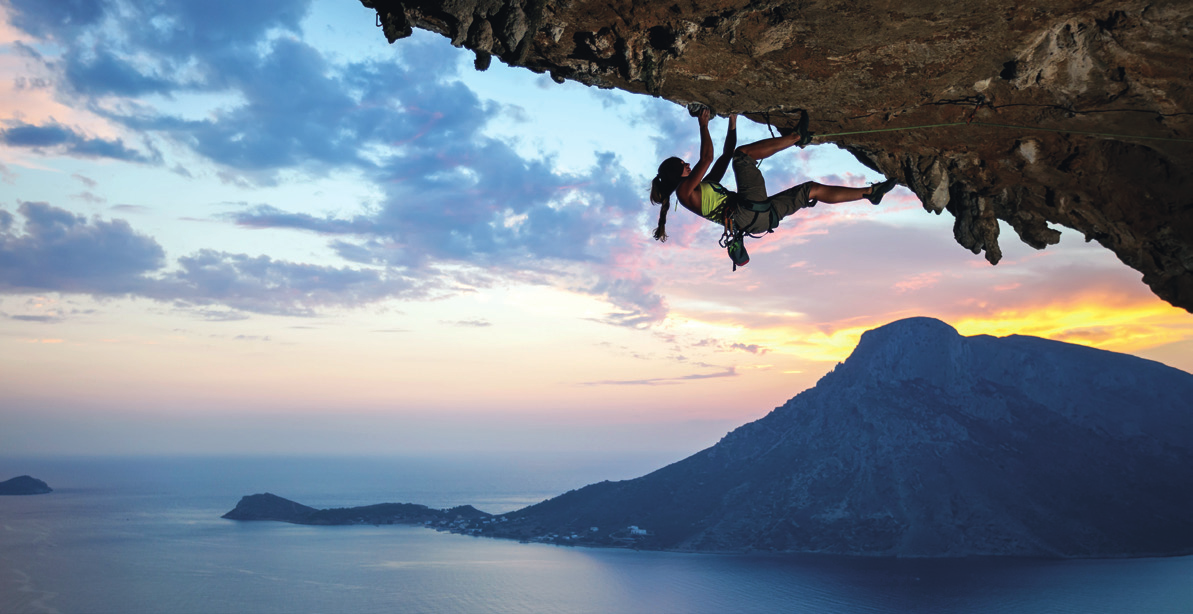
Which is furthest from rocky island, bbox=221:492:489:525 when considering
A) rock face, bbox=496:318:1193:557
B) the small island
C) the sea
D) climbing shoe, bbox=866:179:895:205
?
climbing shoe, bbox=866:179:895:205

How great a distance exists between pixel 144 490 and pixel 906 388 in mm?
158167

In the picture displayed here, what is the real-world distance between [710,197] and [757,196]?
1.10 feet

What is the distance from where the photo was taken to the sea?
188 ft

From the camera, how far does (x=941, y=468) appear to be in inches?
3561

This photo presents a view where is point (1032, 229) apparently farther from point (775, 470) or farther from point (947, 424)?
point (947, 424)

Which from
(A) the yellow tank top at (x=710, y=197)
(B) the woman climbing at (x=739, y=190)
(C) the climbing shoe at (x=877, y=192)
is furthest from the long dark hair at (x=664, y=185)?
(C) the climbing shoe at (x=877, y=192)

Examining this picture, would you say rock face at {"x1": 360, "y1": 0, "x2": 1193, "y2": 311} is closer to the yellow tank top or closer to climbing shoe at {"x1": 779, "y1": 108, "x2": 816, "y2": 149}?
climbing shoe at {"x1": 779, "y1": 108, "x2": 816, "y2": 149}

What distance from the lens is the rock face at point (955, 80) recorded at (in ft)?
11.5

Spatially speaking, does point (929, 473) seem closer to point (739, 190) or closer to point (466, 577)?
point (466, 577)

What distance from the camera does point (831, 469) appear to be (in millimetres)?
92312

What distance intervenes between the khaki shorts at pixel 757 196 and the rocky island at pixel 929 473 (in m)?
84.5

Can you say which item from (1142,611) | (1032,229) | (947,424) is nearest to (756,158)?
(1032,229)

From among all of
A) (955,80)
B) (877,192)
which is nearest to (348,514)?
(877,192)

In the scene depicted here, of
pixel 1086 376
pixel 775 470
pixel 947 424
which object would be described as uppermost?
pixel 1086 376
